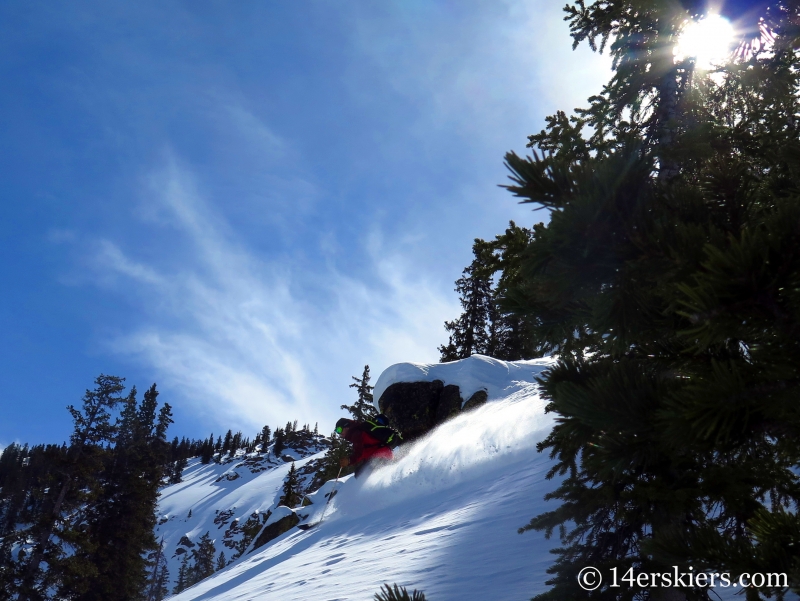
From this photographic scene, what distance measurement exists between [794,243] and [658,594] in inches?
104

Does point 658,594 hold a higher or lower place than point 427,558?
higher

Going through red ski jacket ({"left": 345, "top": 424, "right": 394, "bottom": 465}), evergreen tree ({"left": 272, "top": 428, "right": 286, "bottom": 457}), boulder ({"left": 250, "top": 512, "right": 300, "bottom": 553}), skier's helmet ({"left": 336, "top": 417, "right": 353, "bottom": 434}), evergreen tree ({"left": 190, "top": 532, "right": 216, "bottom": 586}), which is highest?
evergreen tree ({"left": 272, "top": 428, "right": 286, "bottom": 457})

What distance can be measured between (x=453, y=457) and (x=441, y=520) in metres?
6.39

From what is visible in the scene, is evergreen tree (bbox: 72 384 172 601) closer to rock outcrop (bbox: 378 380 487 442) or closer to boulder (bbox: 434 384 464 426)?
rock outcrop (bbox: 378 380 487 442)

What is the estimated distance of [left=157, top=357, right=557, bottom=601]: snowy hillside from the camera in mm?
5957

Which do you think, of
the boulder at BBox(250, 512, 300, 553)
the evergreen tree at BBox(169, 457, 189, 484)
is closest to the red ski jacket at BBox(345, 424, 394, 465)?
the boulder at BBox(250, 512, 300, 553)

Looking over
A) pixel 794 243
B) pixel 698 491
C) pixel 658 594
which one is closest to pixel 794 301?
pixel 794 243

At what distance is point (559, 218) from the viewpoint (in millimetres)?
1760

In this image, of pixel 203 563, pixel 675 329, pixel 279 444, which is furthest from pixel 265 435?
pixel 675 329

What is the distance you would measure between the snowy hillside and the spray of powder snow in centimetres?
5

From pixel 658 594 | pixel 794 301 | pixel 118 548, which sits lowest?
pixel 118 548

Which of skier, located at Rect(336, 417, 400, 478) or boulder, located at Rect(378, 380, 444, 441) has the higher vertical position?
boulder, located at Rect(378, 380, 444, 441)

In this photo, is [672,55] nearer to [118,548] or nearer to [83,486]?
[83,486]

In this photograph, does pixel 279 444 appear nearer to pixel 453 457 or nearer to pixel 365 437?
pixel 365 437
